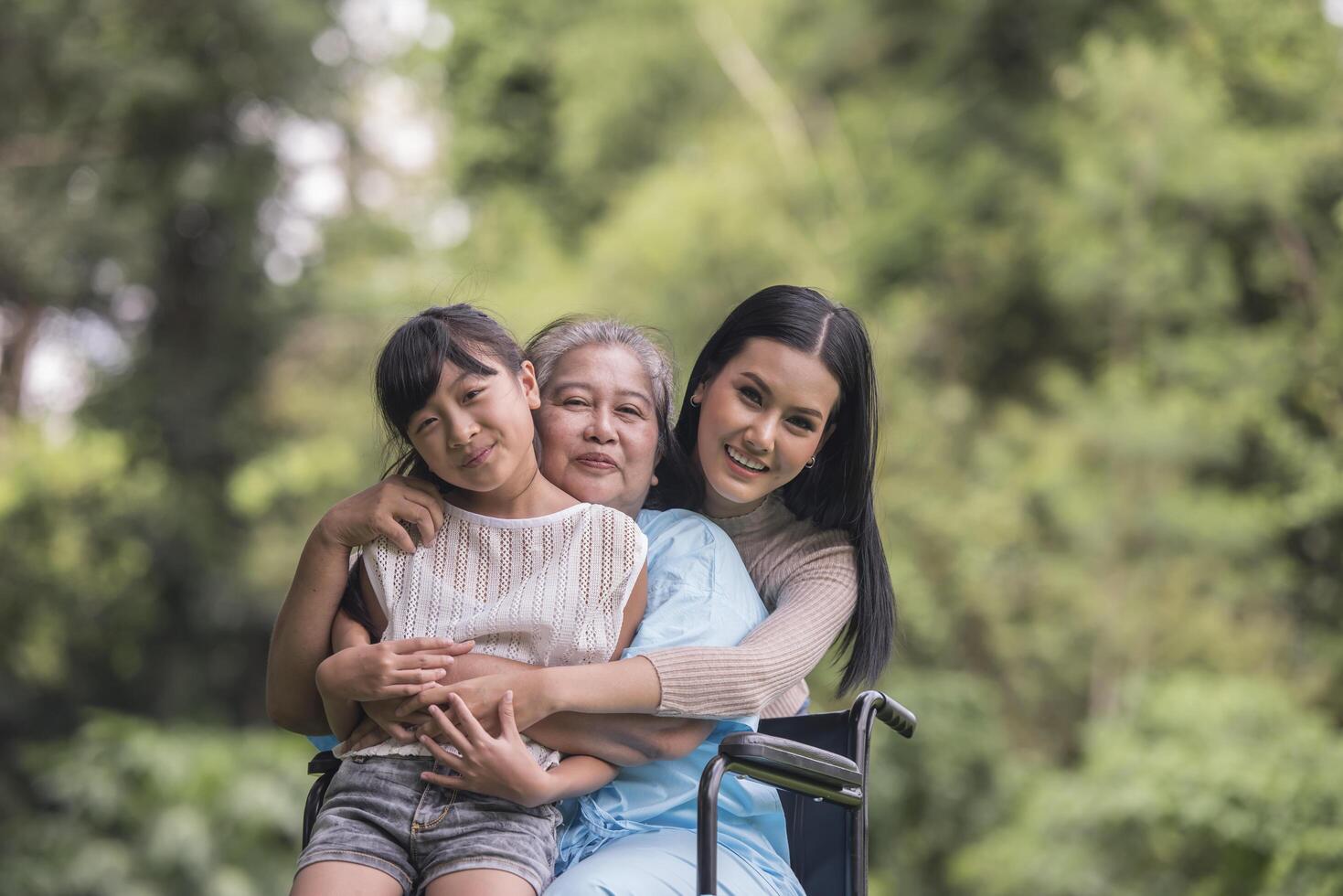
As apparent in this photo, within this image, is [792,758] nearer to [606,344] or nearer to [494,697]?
[494,697]

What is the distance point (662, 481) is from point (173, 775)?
529 cm

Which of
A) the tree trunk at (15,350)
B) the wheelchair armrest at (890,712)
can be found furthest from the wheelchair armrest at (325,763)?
the tree trunk at (15,350)

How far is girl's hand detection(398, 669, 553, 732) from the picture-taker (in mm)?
1575

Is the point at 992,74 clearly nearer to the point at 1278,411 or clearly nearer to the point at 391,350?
the point at 1278,411

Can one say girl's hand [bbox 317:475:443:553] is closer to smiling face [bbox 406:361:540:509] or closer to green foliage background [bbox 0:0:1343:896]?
smiling face [bbox 406:361:540:509]

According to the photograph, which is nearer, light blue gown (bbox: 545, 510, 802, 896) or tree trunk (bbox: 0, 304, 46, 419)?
light blue gown (bbox: 545, 510, 802, 896)

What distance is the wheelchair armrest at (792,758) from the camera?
154cm

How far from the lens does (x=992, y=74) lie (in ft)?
29.6

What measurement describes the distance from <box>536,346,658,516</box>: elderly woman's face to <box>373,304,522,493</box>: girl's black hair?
0.16 m

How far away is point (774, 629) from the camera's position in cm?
176

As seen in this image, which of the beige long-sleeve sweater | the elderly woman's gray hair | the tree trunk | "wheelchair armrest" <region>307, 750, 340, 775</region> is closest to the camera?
the beige long-sleeve sweater

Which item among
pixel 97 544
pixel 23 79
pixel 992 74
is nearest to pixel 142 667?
pixel 97 544

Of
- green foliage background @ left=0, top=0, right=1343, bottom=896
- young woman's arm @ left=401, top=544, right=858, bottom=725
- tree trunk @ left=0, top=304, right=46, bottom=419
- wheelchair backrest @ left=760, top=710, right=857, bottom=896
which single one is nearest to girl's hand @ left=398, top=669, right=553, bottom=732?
young woman's arm @ left=401, top=544, right=858, bottom=725

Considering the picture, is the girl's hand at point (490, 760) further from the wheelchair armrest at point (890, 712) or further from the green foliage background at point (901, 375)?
the green foliage background at point (901, 375)
